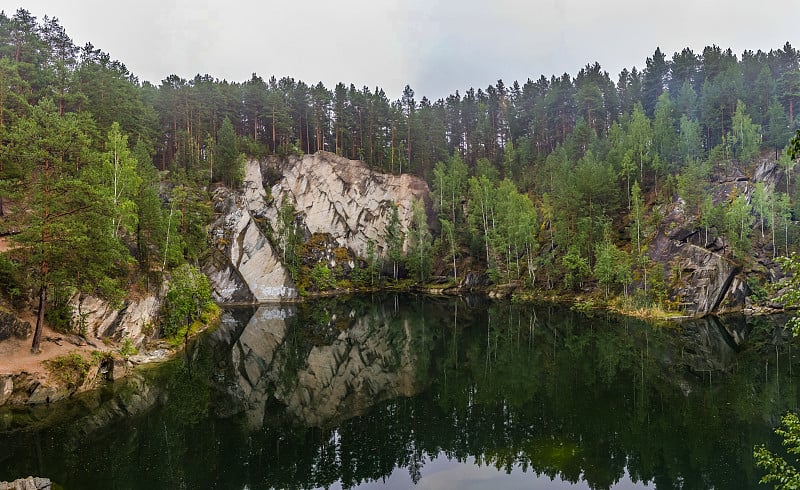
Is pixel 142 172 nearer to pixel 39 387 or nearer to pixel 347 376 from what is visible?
pixel 39 387

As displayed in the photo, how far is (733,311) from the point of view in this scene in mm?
53938

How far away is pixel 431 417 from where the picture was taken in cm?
2506

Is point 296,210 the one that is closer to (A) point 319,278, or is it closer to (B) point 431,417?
(A) point 319,278

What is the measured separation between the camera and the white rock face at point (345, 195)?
88.3 m

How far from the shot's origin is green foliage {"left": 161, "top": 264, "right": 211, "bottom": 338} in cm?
4109

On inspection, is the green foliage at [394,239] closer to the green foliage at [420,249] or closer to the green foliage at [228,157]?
the green foliage at [420,249]

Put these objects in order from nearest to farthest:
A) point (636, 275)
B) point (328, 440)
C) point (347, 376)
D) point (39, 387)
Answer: point (328, 440) < point (39, 387) < point (347, 376) < point (636, 275)

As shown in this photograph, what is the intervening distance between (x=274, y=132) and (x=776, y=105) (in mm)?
Answer: 86175

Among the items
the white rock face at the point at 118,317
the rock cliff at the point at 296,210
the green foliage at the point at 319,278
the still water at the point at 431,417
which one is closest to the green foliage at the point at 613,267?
the still water at the point at 431,417

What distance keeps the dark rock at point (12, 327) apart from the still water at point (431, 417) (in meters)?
5.65

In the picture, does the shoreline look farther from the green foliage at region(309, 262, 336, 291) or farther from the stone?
the green foliage at region(309, 262, 336, 291)

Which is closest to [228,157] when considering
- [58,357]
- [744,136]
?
[58,357]

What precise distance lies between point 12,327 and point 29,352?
1897 millimetres

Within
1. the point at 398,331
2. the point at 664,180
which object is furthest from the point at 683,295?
the point at 398,331
